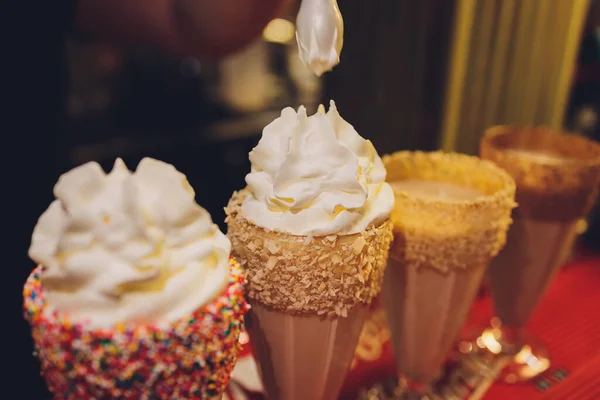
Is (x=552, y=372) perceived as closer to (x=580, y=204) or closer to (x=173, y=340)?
(x=580, y=204)

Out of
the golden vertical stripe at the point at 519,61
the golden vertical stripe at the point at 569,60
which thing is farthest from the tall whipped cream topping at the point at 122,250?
the golden vertical stripe at the point at 569,60

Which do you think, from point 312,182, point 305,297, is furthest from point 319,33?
point 305,297

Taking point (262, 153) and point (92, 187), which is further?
point (262, 153)

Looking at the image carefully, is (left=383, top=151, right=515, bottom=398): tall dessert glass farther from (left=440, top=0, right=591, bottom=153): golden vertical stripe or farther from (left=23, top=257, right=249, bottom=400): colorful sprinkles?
(left=440, top=0, right=591, bottom=153): golden vertical stripe

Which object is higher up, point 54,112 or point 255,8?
point 255,8

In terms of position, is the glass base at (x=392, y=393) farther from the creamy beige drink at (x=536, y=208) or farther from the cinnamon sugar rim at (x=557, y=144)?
the cinnamon sugar rim at (x=557, y=144)

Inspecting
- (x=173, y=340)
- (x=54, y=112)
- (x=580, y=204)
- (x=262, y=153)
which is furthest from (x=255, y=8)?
(x=173, y=340)

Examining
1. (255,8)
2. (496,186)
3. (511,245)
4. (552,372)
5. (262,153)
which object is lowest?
(552,372)
